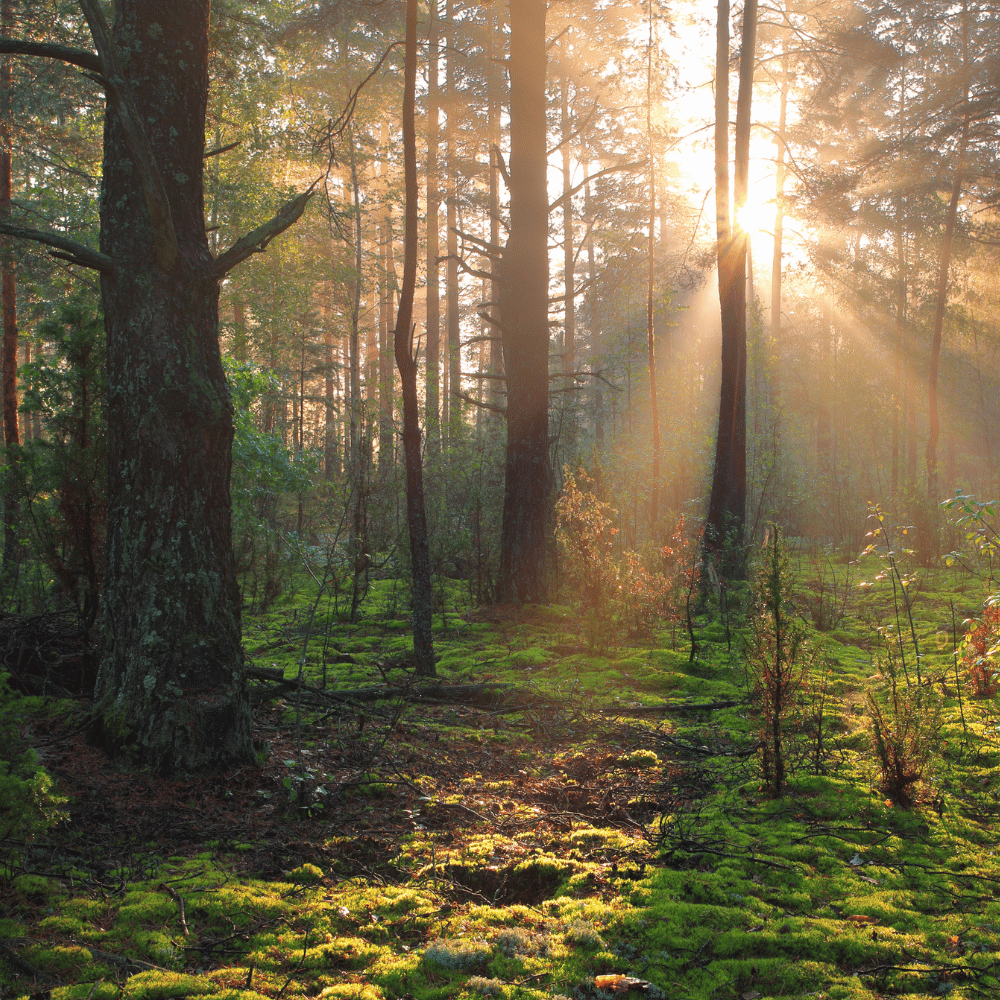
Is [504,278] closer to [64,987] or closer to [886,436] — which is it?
[64,987]

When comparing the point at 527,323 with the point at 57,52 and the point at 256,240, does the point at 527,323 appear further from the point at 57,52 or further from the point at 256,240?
the point at 57,52

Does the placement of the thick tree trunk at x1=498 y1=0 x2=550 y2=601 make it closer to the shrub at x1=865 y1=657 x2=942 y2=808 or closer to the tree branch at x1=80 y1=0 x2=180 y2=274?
the shrub at x1=865 y1=657 x2=942 y2=808

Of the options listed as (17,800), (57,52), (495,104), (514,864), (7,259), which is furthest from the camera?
(495,104)

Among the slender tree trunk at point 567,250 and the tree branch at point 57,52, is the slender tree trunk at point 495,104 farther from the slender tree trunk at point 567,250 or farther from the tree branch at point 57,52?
the tree branch at point 57,52

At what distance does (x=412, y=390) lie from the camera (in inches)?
248

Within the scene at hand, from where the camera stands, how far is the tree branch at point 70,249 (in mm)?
3570

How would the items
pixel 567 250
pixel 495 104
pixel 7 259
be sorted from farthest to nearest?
pixel 567 250 < pixel 495 104 < pixel 7 259

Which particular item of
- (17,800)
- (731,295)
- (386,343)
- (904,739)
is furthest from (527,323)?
(386,343)

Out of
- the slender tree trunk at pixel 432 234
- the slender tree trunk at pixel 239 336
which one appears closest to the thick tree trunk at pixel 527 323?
the slender tree trunk at pixel 432 234

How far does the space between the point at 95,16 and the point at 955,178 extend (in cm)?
2144

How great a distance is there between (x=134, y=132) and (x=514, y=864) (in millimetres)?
4212

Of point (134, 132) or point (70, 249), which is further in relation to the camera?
point (70, 249)

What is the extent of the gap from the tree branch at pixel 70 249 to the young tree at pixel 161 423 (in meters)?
0.01

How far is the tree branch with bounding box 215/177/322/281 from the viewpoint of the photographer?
13.5 feet
